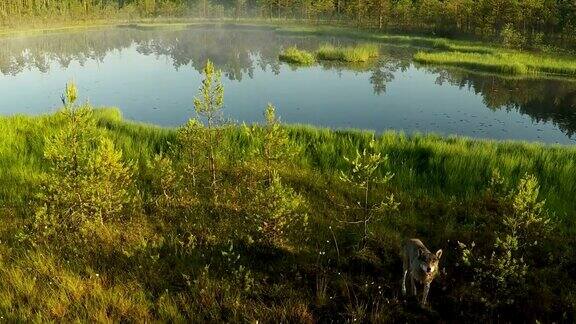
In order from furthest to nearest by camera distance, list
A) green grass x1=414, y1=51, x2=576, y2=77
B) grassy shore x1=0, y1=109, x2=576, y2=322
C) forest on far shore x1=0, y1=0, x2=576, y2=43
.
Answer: forest on far shore x1=0, y1=0, x2=576, y2=43, green grass x1=414, y1=51, x2=576, y2=77, grassy shore x1=0, y1=109, x2=576, y2=322

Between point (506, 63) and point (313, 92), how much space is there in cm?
1838

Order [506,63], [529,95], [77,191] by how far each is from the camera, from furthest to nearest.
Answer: [506,63], [529,95], [77,191]

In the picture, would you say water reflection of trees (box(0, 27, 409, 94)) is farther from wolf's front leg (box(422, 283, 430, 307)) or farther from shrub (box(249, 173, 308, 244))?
wolf's front leg (box(422, 283, 430, 307))

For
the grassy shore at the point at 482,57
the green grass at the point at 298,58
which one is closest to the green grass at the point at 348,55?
the grassy shore at the point at 482,57

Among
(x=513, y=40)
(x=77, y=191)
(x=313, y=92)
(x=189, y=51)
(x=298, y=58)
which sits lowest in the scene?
(x=313, y=92)

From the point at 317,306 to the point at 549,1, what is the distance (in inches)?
2362

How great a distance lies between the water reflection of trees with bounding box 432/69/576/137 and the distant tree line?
69.4 ft

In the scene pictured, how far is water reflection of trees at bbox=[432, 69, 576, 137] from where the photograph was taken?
74.9ft

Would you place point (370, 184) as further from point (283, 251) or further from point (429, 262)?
point (429, 262)

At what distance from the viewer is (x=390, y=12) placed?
248 ft

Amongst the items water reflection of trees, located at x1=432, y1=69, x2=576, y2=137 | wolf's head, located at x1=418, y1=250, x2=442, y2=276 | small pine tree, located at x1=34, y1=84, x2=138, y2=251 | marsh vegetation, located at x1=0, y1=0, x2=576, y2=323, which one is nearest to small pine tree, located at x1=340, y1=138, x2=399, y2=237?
marsh vegetation, located at x1=0, y1=0, x2=576, y2=323

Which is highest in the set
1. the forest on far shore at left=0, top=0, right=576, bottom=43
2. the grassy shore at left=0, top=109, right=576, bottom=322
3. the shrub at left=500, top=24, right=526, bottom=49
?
the forest on far shore at left=0, top=0, right=576, bottom=43

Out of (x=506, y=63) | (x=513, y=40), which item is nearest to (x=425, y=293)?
(x=506, y=63)

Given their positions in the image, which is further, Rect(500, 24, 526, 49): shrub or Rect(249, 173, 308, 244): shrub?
Rect(500, 24, 526, 49): shrub
